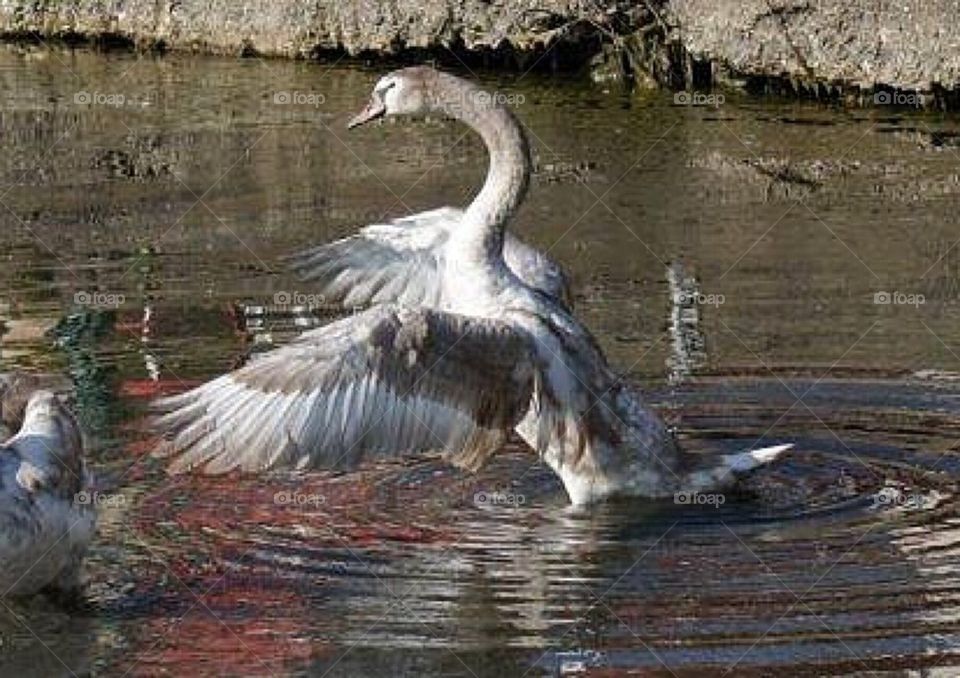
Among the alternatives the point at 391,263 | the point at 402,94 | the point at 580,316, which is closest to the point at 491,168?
the point at 402,94

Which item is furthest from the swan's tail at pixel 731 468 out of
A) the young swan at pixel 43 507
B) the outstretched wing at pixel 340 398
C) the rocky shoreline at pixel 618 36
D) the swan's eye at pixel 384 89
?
the rocky shoreline at pixel 618 36

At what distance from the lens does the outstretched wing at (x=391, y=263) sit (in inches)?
388

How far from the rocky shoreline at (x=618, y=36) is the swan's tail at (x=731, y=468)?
19.2ft

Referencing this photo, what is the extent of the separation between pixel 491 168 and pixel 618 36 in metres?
6.47

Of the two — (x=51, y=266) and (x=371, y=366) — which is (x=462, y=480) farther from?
(x=51, y=266)

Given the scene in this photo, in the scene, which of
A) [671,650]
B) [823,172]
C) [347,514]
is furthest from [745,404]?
[823,172]

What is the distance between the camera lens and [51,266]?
12172mm

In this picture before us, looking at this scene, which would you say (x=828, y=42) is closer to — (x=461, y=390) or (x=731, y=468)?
(x=731, y=468)

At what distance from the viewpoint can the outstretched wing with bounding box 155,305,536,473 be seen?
7879mm

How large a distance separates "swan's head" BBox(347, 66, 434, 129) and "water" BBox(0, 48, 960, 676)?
136 cm

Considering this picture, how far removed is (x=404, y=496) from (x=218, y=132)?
22.0 feet

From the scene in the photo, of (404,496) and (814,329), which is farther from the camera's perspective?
(814,329)

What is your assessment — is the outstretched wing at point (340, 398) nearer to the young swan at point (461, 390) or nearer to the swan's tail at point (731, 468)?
the young swan at point (461, 390)

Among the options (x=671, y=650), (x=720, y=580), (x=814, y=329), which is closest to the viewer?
(x=671, y=650)
